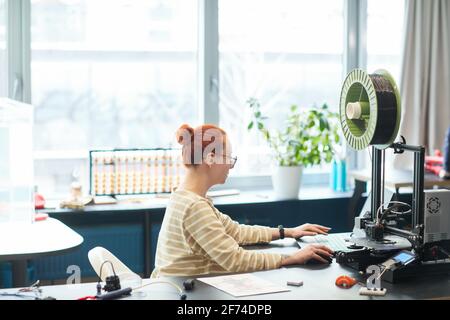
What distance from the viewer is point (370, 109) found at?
242 cm

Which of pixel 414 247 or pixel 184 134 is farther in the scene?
pixel 184 134

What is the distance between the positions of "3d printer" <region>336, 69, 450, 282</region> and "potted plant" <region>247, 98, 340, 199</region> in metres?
1.90

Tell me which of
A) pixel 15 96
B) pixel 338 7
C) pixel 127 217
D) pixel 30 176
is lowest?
pixel 127 217

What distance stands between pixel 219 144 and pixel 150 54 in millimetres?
2101

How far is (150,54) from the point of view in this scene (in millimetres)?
A: 4598

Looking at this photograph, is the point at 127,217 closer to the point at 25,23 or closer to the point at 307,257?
the point at 25,23

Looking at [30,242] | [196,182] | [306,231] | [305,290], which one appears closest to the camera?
[305,290]

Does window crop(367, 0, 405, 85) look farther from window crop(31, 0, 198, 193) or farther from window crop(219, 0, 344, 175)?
window crop(31, 0, 198, 193)

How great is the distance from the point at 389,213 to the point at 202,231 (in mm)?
651

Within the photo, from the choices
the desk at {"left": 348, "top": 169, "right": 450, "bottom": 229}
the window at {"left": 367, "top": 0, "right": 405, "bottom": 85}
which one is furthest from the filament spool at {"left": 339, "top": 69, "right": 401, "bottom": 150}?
the window at {"left": 367, "top": 0, "right": 405, "bottom": 85}

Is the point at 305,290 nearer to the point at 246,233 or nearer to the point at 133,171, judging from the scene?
the point at 246,233

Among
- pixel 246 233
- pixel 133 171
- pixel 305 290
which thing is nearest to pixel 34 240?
pixel 246 233

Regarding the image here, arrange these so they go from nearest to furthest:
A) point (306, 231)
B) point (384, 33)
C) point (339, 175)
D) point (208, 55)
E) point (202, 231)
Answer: point (202, 231) < point (306, 231) < point (208, 55) < point (339, 175) < point (384, 33)

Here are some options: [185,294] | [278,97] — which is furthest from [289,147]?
[185,294]
